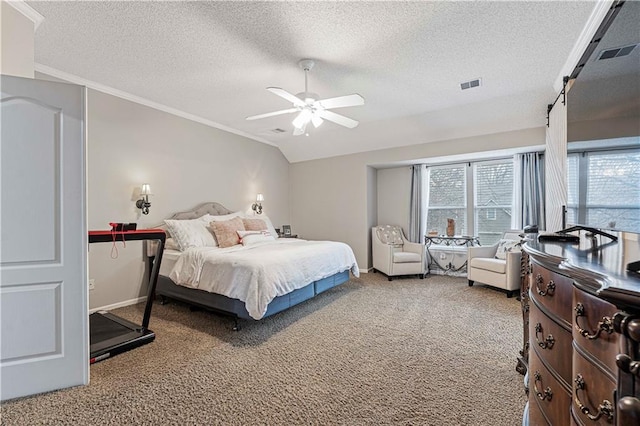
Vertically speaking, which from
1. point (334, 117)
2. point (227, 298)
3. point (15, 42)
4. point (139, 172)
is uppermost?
point (15, 42)

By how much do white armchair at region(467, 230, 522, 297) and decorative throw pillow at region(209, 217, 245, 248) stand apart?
12.1 feet

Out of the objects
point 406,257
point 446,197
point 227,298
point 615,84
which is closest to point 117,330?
point 227,298

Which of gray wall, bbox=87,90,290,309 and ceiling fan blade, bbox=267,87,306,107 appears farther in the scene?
gray wall, bbox=87,90,290,309

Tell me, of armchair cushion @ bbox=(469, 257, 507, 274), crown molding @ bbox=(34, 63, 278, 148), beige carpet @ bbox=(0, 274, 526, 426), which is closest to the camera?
beige carpet @ bbox=(0, 274, 526, 426)

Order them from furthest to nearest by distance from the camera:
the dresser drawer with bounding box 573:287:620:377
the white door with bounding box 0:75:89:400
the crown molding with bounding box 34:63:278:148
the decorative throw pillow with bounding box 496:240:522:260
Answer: the decorative throw pillow with bounding box 496:240:522:260
the crown molding with bounding box 34:63:278:148
the white door with bounding box 0:75:89:400
the dresser drawer with bounding box 573:287:620:377

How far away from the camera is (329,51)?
2.74 meters

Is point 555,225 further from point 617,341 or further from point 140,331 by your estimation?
point 140,331

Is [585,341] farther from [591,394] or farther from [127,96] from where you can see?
[127,96]

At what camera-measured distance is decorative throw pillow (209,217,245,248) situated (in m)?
4.01

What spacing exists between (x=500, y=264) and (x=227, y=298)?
374cm

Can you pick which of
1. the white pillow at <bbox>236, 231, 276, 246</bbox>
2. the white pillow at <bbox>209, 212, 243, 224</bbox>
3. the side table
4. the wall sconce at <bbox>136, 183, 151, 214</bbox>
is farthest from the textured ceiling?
the side table

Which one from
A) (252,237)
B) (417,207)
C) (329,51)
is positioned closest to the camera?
(329,51)

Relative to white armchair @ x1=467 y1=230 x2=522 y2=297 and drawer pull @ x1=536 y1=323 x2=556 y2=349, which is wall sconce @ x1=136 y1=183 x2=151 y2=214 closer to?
drawer pull @ x1=536 y1=323 x2=556 y2=349

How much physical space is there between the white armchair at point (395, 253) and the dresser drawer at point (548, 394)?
3.75 metres
